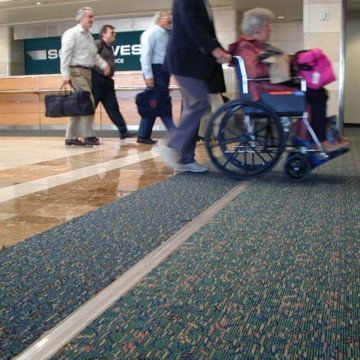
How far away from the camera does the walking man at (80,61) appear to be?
5.13 metres

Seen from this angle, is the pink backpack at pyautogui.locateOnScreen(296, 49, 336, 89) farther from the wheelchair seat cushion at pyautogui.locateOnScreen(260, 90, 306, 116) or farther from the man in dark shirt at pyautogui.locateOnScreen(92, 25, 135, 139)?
the man in dark shirt at pyautogui.locateOnScreen(92, 25, 135, 139)

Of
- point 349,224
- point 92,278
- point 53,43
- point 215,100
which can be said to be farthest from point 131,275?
point 53,43

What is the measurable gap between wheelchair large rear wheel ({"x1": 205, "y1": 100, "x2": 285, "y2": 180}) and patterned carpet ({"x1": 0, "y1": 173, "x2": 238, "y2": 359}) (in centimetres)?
52

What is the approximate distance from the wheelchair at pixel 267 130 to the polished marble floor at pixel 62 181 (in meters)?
0.52

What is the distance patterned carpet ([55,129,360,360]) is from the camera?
104cm

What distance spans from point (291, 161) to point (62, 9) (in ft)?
29.2

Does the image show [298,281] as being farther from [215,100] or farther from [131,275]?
[215,100]

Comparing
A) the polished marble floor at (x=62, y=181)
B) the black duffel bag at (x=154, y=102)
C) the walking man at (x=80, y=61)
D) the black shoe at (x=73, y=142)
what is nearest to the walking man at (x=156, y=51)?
the black duffel bag at (x=154, y=102)

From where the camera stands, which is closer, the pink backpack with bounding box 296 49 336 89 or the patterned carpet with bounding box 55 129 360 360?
the patterned carpet with bounding box 55 129 360 360

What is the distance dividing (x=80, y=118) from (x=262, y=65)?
289 centimetres

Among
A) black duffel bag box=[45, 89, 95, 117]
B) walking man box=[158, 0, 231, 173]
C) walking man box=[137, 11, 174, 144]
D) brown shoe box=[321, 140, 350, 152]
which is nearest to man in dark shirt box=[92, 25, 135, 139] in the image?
black duffel bag box=[45, 89, 95, 117]

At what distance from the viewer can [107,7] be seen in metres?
10.4

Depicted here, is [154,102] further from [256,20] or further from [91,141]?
[256,20]

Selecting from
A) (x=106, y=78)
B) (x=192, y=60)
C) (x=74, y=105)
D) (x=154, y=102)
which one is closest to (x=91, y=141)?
(x=74, y=105)
